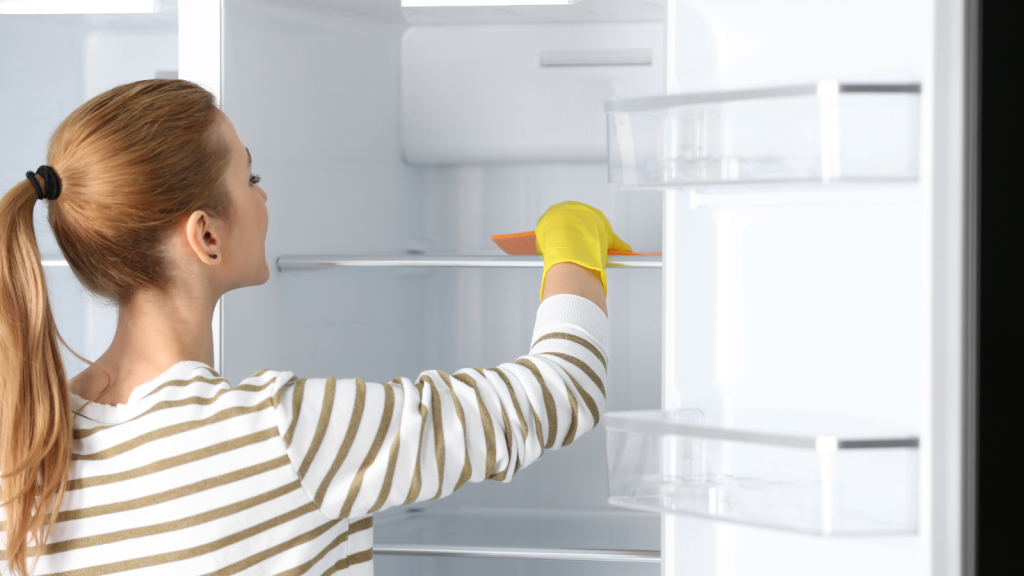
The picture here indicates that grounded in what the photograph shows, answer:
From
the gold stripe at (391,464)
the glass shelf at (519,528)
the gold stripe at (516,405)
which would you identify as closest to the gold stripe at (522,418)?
the gold stripe at (516,405)

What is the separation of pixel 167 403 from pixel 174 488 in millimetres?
78

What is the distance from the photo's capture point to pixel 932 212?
0.61 meters

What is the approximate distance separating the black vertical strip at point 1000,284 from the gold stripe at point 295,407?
581mm

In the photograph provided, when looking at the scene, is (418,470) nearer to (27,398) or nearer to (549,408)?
(549,408)

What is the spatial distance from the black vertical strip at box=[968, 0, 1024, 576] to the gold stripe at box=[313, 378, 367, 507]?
1.75 ft

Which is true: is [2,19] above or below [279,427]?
above

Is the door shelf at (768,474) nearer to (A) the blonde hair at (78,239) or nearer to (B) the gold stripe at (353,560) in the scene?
(B) the gold stripe at (353,560)

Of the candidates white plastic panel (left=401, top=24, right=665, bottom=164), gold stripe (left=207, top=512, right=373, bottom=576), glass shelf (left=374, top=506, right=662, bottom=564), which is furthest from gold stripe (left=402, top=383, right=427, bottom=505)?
white plastic panel (left=401, top=24, right=665, bottom=164)

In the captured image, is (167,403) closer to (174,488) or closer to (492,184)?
(174,488)

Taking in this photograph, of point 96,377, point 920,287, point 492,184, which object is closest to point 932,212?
point 920,287

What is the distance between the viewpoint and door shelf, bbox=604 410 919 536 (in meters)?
0.63

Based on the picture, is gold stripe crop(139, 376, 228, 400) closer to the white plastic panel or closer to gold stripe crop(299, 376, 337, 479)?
gold stripe crop(299, 376, 337, 479)

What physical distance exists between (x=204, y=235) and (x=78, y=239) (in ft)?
0.39

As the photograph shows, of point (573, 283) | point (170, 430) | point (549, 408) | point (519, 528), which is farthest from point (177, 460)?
point (519, 528)
